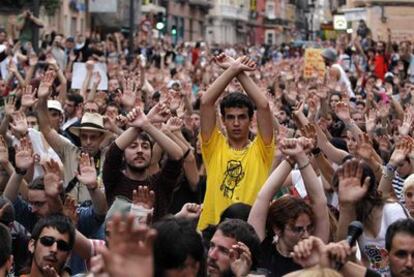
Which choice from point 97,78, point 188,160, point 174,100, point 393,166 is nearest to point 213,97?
point 188,160

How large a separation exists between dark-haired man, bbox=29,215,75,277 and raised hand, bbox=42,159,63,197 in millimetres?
1030

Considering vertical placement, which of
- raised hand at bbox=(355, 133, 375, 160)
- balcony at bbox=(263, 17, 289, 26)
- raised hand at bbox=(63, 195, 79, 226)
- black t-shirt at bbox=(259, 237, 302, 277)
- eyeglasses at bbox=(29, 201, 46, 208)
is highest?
raised hand at bbox=(355, 133, 375, 160)

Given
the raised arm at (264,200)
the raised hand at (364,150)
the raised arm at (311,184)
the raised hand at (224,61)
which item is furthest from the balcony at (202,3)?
the raised arm at (311,184)

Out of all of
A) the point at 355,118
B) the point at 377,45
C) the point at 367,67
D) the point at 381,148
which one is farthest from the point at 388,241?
the point at 377,45

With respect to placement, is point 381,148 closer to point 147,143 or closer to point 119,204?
point 147,143

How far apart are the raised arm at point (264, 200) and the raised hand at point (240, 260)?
100 centimetres

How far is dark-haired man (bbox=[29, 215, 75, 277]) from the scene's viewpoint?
279 inches

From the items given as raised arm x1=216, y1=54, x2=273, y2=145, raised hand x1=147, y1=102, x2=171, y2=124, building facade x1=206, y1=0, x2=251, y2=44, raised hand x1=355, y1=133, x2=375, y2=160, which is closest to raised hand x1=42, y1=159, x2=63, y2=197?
raised hand x1=147, y1=102, x2=171, y2=124

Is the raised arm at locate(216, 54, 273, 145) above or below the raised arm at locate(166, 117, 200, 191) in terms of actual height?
above

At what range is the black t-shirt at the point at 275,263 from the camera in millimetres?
7363

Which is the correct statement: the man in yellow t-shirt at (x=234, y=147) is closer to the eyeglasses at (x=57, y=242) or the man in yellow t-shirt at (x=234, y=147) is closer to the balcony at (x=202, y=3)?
the eyeglasses at (x=57, y=242)

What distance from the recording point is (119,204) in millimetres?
7891

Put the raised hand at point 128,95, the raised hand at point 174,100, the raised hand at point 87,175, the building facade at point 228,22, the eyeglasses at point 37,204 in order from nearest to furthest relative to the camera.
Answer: the raised hand at point 87,175 → the eyeglasses at point 37,204 → the raised hand at point 128,95 → the raised hand at point 174,100 → the building facade at point 228,22

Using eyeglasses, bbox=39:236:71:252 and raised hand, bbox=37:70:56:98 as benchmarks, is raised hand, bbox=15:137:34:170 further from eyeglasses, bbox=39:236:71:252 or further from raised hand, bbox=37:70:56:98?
A: raised hand, bbox=37:70:56:98
